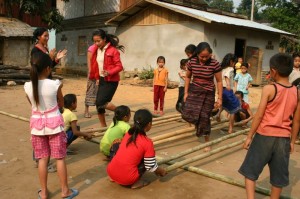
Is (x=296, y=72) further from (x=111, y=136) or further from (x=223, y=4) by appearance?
(x=223, y=4)

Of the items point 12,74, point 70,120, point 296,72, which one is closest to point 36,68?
point 70,120

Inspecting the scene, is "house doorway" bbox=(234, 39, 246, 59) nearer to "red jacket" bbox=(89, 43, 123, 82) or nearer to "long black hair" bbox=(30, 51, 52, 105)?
"red jacket" bbox=(89, 43, 123, 82)

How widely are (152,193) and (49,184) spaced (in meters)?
1.10

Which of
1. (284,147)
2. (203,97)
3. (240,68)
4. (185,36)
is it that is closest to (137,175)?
(284,147)

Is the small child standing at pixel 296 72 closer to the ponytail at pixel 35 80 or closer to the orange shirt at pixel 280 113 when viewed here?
the orange shirt at pixel 280 113

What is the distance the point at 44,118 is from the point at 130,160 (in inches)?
37.7

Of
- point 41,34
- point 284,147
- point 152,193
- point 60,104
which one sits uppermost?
point 41,34

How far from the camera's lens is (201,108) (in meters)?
4.84

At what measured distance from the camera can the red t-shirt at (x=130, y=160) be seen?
131 inches

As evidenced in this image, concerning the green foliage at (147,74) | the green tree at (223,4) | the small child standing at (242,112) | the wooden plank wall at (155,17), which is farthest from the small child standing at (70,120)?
the green tree at (223,4)

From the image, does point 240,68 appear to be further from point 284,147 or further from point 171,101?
point 284,147

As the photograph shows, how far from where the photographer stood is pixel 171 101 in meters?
10.8

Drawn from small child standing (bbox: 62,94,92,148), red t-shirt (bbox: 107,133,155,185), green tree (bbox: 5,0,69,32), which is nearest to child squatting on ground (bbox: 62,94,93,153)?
small child standing (bbox: 62,94,92,148)

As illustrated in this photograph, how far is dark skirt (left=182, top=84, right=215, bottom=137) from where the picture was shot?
484 cm
